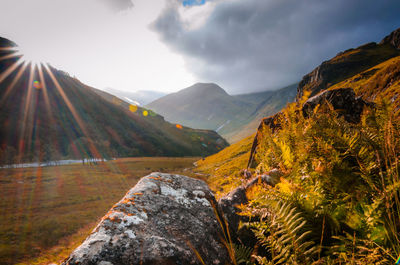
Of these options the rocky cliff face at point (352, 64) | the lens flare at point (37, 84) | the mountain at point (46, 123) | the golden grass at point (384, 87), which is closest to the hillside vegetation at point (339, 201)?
the golden grass at point (384, 87)

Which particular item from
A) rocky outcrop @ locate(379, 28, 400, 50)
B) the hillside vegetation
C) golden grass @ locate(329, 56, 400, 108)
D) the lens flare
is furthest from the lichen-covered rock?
rocky outcrop @ locate(379, 28, 400, 50)

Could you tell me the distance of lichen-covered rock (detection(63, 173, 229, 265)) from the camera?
2.45 m

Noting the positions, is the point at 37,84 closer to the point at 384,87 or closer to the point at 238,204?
the point at 238,204

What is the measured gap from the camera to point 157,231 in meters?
3.14

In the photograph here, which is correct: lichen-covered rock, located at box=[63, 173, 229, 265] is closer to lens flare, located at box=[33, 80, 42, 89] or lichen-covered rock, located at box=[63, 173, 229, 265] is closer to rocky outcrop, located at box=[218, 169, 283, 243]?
rocky outcrop, located at box=[218, 169, 283, 243]

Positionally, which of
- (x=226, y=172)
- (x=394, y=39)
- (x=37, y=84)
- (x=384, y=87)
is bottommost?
(x=226, y=172)

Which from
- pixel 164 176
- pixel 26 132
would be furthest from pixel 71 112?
pixel 164 176

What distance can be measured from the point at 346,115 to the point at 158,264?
366 inches

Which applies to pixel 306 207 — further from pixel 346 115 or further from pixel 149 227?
pixel 346 115

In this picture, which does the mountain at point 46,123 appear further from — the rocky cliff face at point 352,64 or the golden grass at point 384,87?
the rocky cliff face at point 352,64

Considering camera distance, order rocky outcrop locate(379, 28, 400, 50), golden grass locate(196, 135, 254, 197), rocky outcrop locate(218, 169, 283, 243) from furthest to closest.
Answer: rocky outcrop locate(379, 28, 400, 50)
golden grass locate(196, 135, 254, 197)
rocky outcrop locate(218, 169, 283, 243)

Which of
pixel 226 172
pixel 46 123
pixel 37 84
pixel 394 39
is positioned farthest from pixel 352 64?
pixel 37 84

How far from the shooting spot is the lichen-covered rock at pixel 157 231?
245 centimetres

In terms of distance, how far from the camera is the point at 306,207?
2.40 metres
